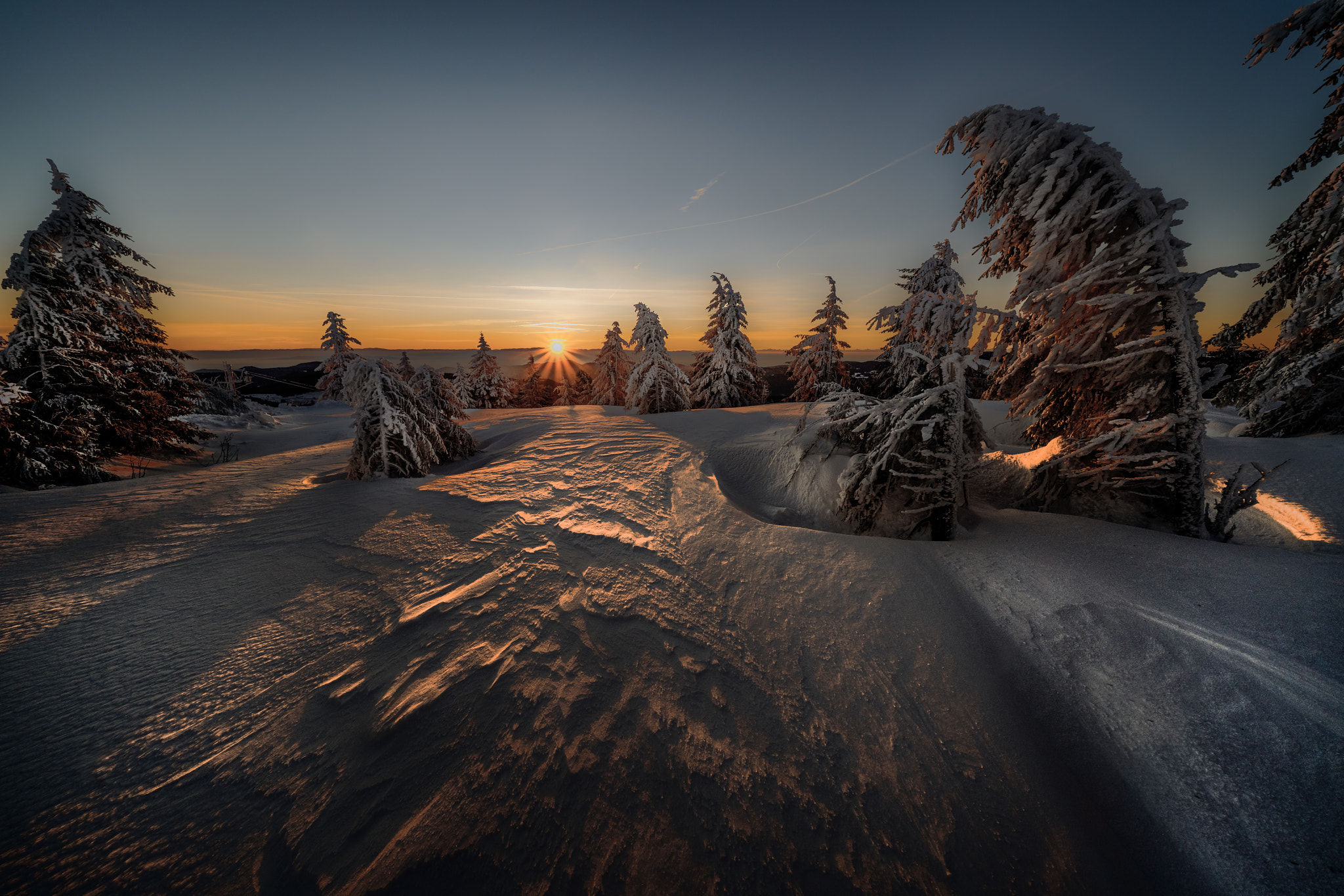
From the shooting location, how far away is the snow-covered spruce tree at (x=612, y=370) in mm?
22859

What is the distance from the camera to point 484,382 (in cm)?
2639

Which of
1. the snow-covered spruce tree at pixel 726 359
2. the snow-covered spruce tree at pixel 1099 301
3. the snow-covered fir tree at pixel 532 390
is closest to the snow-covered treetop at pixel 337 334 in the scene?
the snow-covered fir tree at pixel 532 390

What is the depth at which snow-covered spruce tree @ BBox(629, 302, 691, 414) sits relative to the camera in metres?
14.1

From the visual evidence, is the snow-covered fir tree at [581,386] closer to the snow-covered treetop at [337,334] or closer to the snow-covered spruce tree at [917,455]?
the snow-covered treetop at [337,334]

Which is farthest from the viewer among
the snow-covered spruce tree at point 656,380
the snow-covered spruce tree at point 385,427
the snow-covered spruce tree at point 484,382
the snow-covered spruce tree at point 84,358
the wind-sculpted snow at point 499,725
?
the snow-covered spruce tree at point 484,382

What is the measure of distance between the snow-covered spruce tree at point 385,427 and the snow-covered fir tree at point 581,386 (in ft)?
67.0

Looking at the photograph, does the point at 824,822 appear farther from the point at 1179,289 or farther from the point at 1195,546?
the point at 1179,289

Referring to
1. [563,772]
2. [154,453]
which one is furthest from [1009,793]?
[154,453]

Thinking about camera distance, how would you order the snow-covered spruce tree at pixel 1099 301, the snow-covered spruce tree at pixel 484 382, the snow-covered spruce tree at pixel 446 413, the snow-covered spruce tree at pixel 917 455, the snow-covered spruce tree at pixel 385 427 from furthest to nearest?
the snow-covered spruce tree at pixel 484 382 → the snow-covered spruce tree at pixel 446 413 → the snow-covered spruce tree at pixel 385 427 → the snow-covered spruce tree at pixel 917 455 → the snow-covered spruce tree at pixel 1099 301

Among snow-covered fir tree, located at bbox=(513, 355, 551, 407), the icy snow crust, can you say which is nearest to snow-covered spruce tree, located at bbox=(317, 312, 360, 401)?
snow-covered fir tree, located at bbox=(513, 355, 551, 407)

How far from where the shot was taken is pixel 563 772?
6.24ft

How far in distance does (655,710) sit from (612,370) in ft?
72.1

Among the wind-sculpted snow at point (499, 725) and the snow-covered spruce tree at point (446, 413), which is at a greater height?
the snow-covered spruce tree at point (446, 413)

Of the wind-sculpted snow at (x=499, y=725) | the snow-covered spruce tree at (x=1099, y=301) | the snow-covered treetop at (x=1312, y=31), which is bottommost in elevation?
the wind-sculpted snow at (x=499, y=725)
